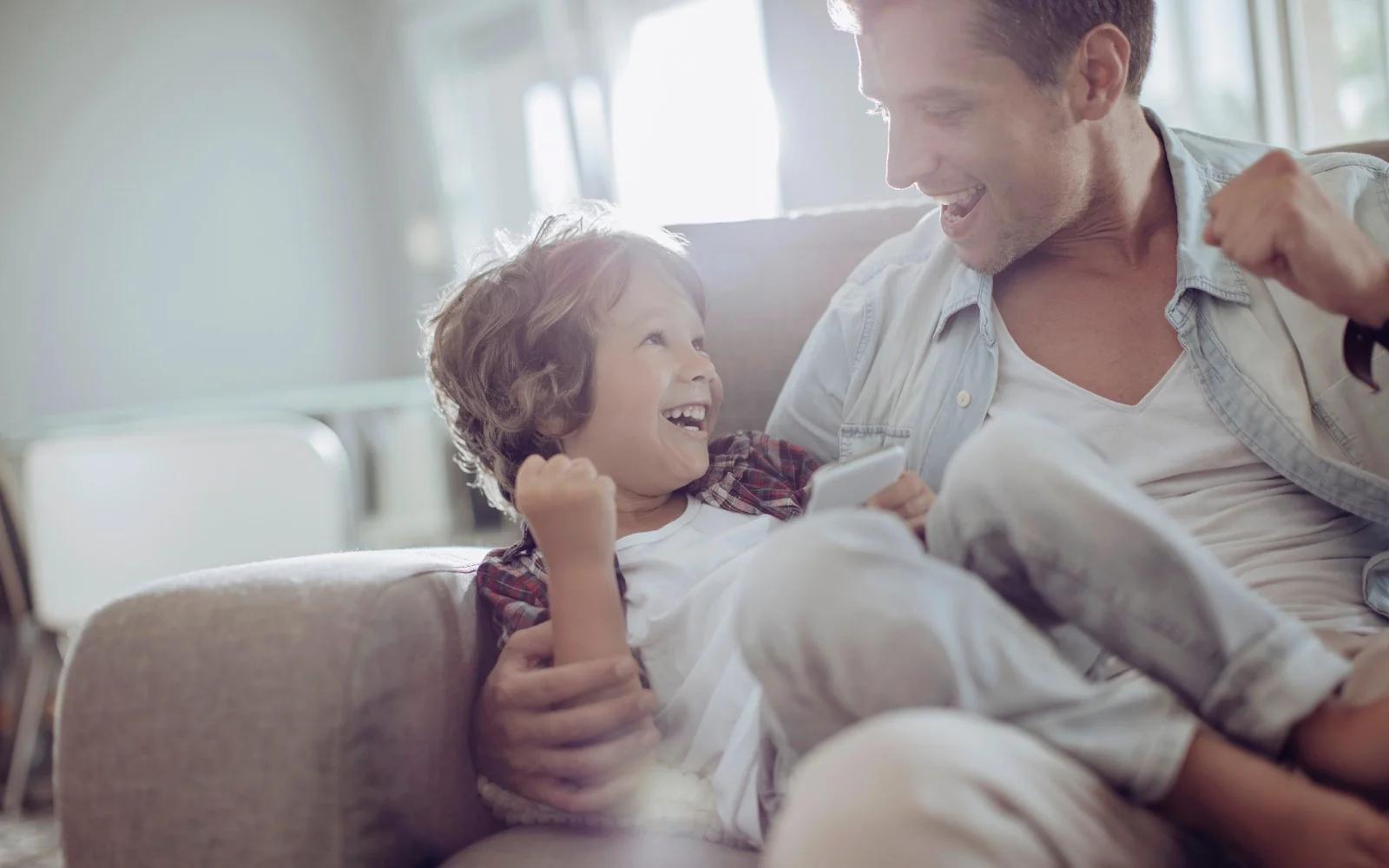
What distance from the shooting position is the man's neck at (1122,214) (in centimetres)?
120

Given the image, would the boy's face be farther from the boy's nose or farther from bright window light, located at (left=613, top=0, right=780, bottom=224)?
bright window light, located at (left=613, top=0, right=780, bottom=224)

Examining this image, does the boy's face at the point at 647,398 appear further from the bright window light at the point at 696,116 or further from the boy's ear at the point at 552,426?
the bright window light at the point at 696,116

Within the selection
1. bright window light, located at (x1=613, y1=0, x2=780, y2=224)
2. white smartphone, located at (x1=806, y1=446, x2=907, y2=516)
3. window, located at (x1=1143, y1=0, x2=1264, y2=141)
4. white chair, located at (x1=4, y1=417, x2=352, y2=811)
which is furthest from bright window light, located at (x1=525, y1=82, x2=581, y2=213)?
white smartphone, located at (x1=806, y1=446, x2=907, y2=516)

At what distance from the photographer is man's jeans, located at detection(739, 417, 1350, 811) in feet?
2.02

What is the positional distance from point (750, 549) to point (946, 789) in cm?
59

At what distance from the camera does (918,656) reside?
0.61m

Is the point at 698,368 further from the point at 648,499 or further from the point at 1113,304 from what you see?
the point at 1113,304

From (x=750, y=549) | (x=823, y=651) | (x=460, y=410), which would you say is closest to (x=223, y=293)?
(x=460, y=410)

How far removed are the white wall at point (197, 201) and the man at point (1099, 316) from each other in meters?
3.40

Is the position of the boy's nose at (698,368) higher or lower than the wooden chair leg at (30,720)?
higher

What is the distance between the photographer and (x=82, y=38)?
160 inches

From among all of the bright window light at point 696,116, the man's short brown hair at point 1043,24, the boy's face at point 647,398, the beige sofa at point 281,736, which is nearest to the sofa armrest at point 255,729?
the beige sofa at point 281,736

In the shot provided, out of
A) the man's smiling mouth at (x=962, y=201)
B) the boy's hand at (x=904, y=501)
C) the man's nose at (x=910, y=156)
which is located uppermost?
the man's nose at (x=910, y=156)

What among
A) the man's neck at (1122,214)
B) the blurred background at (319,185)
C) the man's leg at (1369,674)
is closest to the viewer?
the man's leg at (1369,674)
